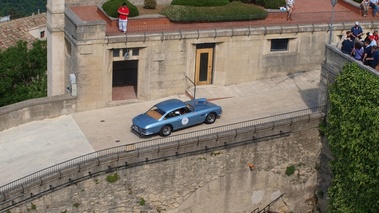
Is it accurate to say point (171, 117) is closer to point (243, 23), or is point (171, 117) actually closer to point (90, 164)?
point (90, 164)

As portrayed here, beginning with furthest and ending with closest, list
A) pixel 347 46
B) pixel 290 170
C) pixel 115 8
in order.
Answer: pixel 115 8 < pixel 290 170 < pixel 347 46

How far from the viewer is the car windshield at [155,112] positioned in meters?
35.9

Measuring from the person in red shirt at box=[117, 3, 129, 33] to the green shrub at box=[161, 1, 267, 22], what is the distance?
2.44 m

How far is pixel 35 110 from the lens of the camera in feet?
124

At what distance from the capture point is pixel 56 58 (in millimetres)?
40781

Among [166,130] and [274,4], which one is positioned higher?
[274,4]

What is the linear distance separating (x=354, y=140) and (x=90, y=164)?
10.5 metres

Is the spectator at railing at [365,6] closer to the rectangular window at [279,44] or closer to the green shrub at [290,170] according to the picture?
the rectangular window at [279,44]

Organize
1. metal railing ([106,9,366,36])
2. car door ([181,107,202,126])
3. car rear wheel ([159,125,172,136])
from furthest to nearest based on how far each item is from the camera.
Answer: metal railing ([106,9,366,36])
car door ([181,107,202,126])
car rear wheel ([159,125,172,136])

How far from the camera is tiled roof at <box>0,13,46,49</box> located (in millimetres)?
64188

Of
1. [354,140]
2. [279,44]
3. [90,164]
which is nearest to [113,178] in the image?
[90,164]

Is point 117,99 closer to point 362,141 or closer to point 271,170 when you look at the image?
point 271,170

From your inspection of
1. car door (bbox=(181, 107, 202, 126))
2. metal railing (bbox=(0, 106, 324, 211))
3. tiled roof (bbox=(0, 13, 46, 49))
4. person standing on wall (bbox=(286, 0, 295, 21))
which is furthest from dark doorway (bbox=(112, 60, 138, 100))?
tiled roof (bbox=(0, 13, 46, 49))

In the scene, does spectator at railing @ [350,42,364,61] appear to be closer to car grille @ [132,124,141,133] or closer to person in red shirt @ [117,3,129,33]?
car grille @ [132,124,141,133]
